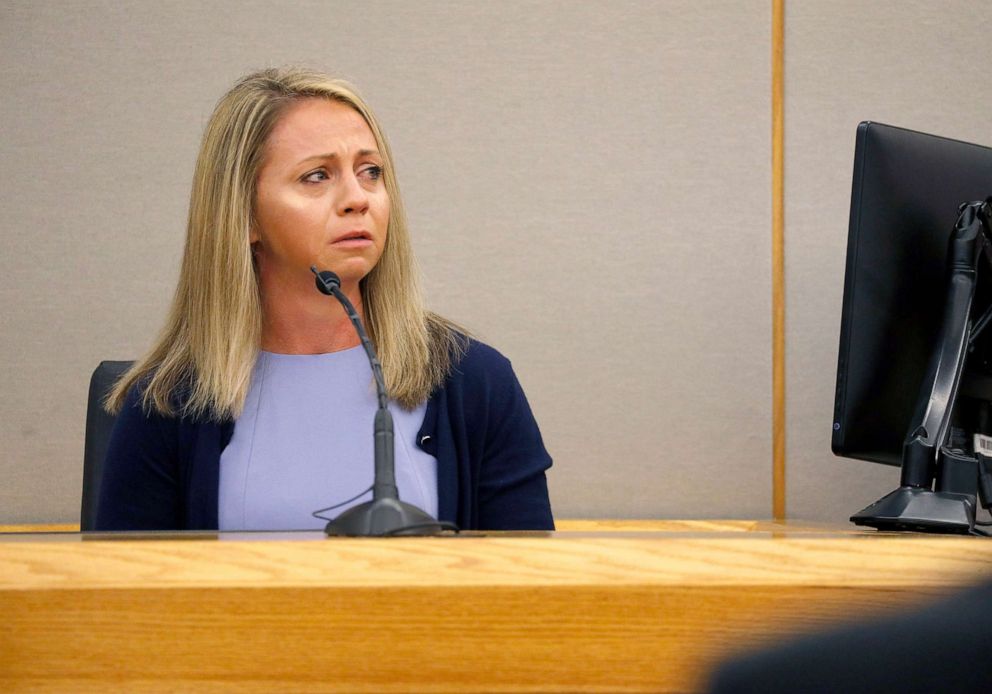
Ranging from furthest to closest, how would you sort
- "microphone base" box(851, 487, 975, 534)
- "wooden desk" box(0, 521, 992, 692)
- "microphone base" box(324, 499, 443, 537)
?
1. "microphone base" box(851, 487, 975, 534)
2. "microphone base" box(324, 499, 443, 537)
3. "wooden desk" box(0, 521, 992, 692)

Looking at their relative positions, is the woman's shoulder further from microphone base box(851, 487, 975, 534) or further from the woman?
microphone base box(851, 487, 975, 534)

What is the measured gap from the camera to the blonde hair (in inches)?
52.8

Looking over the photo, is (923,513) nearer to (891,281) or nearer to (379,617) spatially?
(891,281)

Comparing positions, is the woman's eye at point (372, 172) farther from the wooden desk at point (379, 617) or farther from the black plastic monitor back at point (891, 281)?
the wooden desk at point (379, 617)

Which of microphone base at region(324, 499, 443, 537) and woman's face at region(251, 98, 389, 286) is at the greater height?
woman's face at region(251, 98, 389, 286)

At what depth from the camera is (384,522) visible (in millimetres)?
777

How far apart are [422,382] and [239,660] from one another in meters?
0.70

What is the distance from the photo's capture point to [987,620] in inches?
7.9

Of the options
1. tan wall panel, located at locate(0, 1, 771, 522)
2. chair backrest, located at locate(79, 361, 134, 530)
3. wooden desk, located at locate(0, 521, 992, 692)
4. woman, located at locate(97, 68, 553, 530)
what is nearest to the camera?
wooden desk, located at locate(0, 521, 992, 692)

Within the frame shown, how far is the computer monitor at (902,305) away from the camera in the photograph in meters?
1.13

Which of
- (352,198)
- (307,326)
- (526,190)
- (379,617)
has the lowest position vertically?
(379,617)

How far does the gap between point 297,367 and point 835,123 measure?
1.22 m

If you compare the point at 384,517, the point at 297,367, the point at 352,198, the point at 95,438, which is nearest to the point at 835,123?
the point at 352,198

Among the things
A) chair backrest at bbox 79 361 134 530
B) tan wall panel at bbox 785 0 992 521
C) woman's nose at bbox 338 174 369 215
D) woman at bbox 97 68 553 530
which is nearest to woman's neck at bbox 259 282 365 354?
woman at bbox 97 68 553 530
